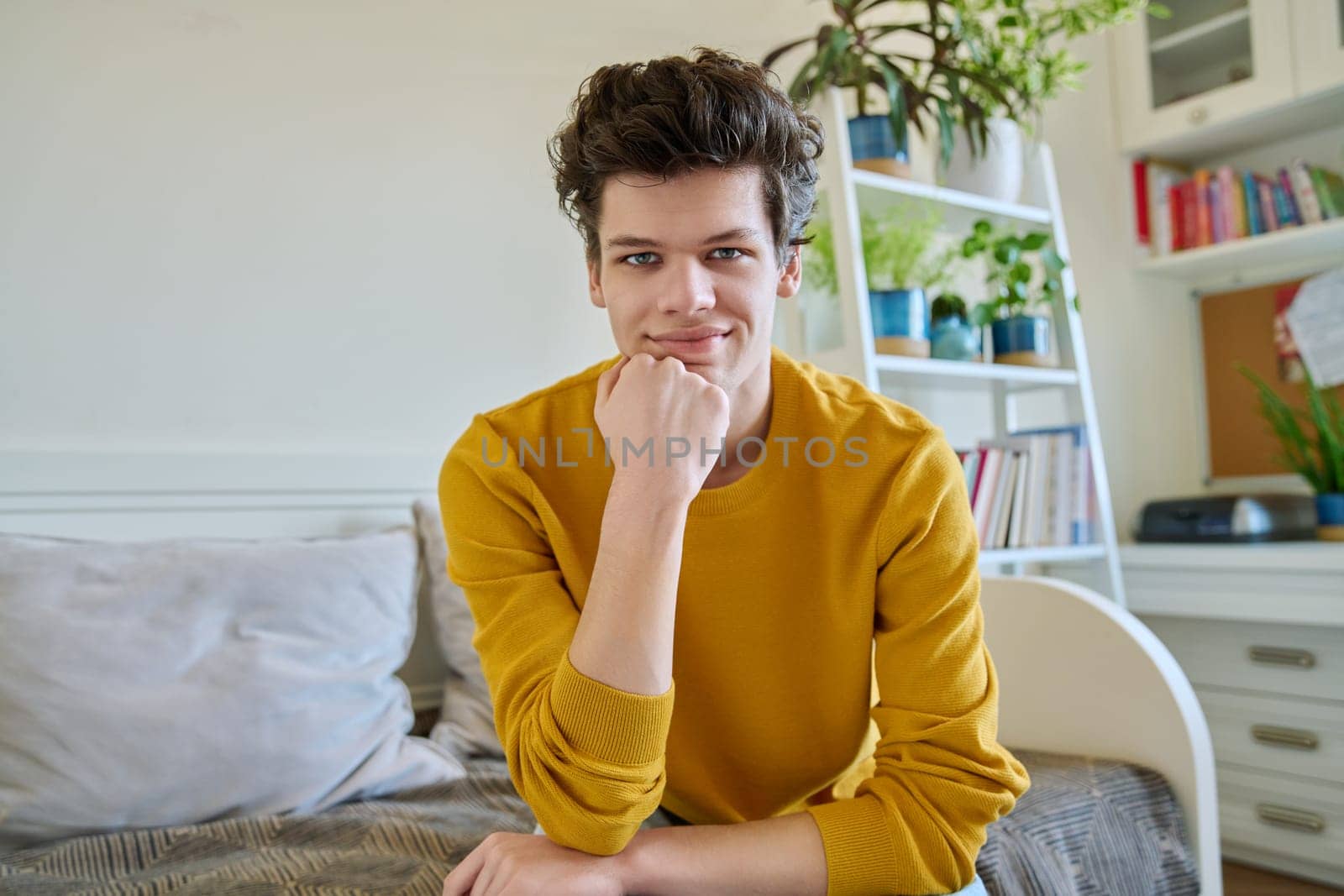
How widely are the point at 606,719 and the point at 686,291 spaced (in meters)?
→ 0.43

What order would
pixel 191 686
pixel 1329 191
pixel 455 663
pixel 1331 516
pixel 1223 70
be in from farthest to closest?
pixel 1223 70, pixel 1329 191, pixel 1331 516, pixel 455 663, pixel 191 686

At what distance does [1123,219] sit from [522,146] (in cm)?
192

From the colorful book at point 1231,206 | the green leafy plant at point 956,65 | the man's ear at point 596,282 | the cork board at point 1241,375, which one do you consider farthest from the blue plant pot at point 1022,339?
the man's ear at point 596,282

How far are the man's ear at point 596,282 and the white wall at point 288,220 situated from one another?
2.66 ft

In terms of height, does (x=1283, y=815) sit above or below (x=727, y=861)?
below

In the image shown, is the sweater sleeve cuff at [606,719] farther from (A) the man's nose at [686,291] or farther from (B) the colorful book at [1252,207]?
(B) the colorful book at [1252,207]

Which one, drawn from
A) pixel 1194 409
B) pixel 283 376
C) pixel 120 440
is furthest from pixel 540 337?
pixel 1194 409

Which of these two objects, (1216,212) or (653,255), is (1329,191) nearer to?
(1216,212)

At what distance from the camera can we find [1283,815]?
2129mm

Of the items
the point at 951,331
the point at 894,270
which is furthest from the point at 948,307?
the point at 894,270

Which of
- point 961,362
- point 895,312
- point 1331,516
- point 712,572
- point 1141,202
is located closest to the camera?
point 712,572

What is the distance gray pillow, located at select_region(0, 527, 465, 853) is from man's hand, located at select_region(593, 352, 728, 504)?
0.65 metres

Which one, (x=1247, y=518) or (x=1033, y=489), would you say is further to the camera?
(x=1247, y=518)

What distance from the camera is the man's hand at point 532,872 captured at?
32.3 inches
